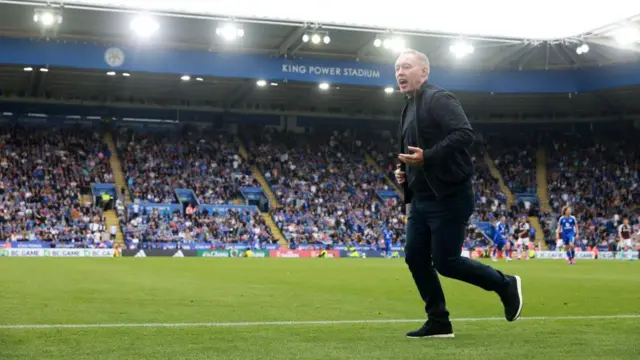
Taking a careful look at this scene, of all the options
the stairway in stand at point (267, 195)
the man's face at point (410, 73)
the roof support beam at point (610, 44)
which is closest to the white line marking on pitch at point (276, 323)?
the man's face at point (410, 73)

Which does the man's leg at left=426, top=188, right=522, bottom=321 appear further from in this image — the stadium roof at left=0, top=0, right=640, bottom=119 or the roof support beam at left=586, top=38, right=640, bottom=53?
the roof support beam at left=586, top=38, right=640, bottom=53

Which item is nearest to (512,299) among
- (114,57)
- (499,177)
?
(114,57)

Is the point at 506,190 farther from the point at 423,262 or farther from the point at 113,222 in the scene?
the point at 423,262

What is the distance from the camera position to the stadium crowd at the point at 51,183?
3794cm

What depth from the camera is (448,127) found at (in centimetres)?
628

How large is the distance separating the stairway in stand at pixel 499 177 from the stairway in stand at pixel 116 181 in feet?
74.8

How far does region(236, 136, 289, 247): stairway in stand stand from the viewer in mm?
42469

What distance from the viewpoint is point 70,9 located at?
3469cm

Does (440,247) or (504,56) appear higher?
(504,56)

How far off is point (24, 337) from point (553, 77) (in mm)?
42835

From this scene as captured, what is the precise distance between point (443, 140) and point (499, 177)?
47525 millimetres

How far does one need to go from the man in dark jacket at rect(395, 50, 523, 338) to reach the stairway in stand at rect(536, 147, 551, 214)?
44.6 meters

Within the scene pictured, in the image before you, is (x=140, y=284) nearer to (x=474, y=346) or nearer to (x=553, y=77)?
(x=474, y=346)

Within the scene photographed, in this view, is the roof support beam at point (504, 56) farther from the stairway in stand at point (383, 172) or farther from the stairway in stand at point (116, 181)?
the stairway in stand at point (116, 181)
